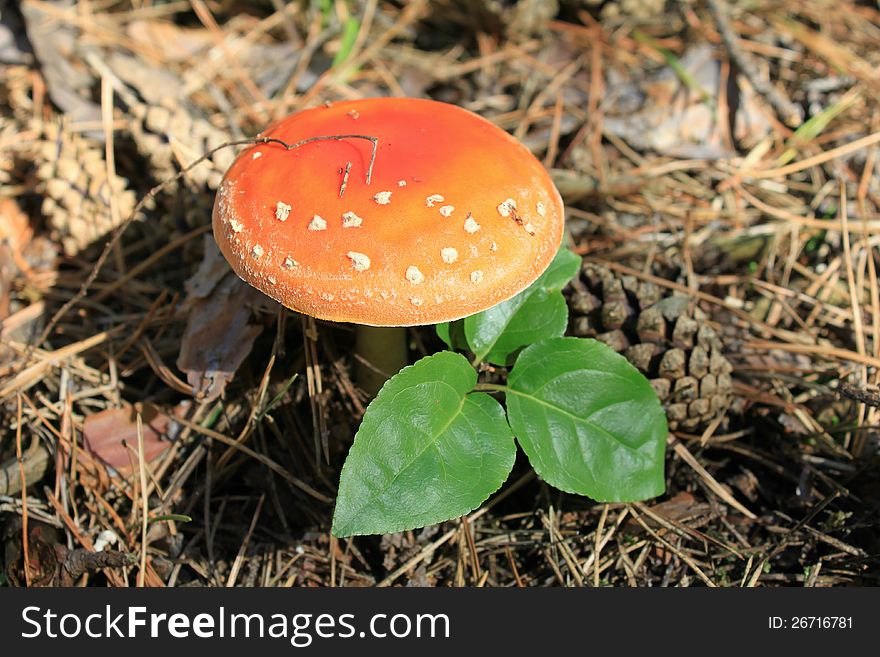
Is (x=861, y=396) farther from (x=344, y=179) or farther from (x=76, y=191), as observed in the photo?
(x=76, y=191)

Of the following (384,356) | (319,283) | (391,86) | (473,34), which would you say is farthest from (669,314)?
(473,34)

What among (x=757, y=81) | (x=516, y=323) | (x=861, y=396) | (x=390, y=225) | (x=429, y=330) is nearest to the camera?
(x=390, y=225)

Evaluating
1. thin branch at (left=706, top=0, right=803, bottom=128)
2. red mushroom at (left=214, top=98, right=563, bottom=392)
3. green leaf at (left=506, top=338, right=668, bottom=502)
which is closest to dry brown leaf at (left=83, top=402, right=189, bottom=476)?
red mushroom at (left=214, top=98, right=563, bottom=392)

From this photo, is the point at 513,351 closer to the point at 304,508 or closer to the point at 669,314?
the point at 669,314

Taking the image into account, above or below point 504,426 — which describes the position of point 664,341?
below

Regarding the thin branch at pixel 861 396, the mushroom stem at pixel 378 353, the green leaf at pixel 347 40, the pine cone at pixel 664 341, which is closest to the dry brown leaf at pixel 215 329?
the mushroom stem at pixel 378 353

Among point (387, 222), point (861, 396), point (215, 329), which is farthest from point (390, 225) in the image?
point (861, 396)
